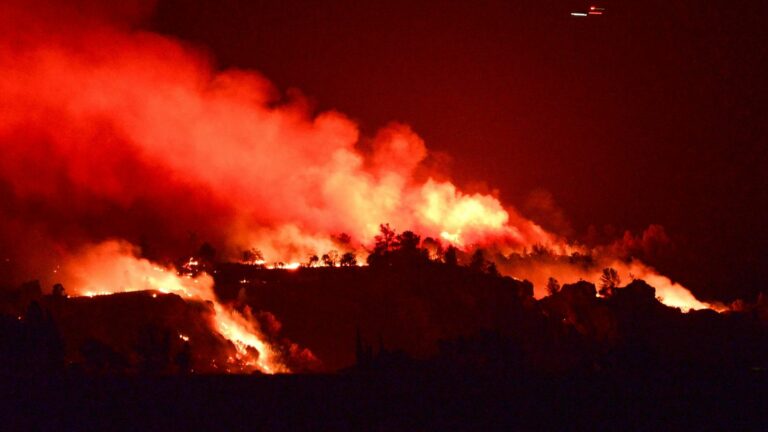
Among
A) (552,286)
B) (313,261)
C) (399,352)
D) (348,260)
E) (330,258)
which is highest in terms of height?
(330,258)

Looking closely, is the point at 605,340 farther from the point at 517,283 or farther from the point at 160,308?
the point at 160,308

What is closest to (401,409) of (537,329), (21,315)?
(21,315)

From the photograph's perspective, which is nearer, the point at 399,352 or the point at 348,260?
the point at 399,352

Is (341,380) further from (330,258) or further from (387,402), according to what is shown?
(330,258)

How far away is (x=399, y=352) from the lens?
26.5 metres

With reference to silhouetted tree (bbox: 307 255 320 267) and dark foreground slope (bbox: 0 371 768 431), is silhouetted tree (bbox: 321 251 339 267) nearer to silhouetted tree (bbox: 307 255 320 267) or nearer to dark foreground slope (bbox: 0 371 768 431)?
silhouetted tree (bbox: 307 255 320 267)

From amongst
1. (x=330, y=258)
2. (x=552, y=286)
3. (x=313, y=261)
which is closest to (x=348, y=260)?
(x=330, y=258)

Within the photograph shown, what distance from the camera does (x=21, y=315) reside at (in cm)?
3853

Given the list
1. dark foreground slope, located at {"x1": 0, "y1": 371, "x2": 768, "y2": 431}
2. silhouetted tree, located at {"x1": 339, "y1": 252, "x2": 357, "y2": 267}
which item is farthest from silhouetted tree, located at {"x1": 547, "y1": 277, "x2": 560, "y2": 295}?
dark foreground slope, located at {"x1": 0, "y1": 371, "x2": 768, "y2": 431}

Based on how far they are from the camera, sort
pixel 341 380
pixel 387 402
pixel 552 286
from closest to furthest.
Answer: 1. pixel 387 402
2. pixel 341 380
3. pixel 552 286

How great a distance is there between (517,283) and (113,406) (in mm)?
50470

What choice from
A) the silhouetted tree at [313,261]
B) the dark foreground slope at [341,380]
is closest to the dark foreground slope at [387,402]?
the dark foreground slope at [341,380]

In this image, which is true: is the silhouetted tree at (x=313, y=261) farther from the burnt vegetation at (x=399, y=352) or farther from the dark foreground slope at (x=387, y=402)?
the dark foreground slope at (x=387, y=402)

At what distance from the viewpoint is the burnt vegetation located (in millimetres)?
13125
